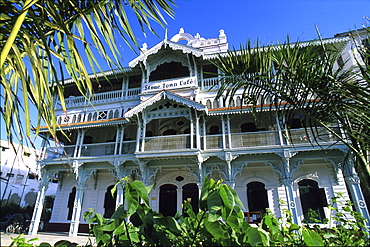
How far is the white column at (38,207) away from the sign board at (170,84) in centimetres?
930

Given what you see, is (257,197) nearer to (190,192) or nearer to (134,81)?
(190,192)

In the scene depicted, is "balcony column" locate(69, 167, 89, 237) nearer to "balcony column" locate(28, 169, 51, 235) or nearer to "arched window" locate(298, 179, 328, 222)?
"balcony column" locate(28, 169, 51, 235)

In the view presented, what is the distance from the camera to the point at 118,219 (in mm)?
1683

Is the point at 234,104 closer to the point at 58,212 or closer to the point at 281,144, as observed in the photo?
the point at 281,144

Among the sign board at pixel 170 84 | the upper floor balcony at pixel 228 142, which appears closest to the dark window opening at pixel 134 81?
the sign board at pixel 170 84

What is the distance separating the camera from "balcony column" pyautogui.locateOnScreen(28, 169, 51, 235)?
1432 cm

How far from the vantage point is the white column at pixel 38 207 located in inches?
563

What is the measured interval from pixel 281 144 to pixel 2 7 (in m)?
12.3

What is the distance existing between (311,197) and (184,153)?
764 cm

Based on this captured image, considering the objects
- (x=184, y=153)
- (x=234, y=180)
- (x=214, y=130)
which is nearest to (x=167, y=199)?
(x=184, y=153)

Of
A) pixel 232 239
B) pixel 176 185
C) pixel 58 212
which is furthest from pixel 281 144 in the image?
A: pixel 58 212

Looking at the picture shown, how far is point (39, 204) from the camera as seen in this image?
14938mm

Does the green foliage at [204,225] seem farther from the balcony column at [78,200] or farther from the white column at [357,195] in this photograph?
the balcony column at [78,200]

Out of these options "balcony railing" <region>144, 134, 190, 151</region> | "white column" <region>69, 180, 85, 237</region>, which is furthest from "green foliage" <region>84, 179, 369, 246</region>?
"white column" <region>69, 180, 85, 237</region>
